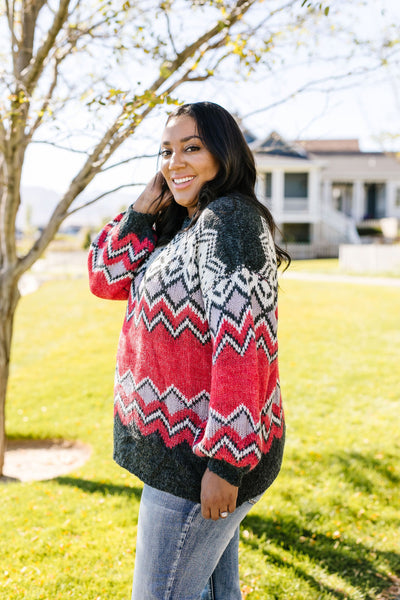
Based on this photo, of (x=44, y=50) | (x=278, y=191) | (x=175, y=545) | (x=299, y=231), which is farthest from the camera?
(x=299, y=231)

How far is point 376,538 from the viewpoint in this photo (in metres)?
3.85

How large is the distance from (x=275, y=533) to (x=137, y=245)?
262 centimetres

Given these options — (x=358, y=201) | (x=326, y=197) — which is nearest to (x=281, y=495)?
(x=326, y=197)

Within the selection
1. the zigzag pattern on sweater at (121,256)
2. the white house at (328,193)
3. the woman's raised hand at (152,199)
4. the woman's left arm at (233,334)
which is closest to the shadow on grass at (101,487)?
the zigzag pattern on sweater at (121,256)

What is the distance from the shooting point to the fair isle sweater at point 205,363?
5.26 ft

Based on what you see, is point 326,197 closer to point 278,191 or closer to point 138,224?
point 278,191

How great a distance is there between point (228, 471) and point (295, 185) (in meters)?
31.2

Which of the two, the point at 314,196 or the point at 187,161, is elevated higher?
the point at 314,196

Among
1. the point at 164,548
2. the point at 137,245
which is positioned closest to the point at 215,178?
the point at 137,245

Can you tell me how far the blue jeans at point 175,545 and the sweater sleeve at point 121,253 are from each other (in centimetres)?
75

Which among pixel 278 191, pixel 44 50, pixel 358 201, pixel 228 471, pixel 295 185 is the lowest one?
pixel 228 471

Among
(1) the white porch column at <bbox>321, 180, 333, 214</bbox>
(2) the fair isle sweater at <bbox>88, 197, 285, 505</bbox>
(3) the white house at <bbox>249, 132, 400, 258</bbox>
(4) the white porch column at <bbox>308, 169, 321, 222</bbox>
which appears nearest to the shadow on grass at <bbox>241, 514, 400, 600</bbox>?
(2) the fair isle sweater at <bbox>88, 197, 285, 505</bbox>

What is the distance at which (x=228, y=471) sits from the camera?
162 centimetres

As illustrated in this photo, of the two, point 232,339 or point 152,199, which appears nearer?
point 232,339
